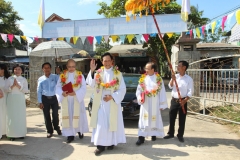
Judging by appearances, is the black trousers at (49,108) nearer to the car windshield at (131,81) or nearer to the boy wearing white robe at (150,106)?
the boy wearing white robe at (150,106)

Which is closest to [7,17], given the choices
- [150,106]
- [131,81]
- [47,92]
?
[131,81]

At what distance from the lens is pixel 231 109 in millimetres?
7621

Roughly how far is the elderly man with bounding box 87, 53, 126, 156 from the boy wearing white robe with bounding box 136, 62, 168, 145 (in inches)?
23.4

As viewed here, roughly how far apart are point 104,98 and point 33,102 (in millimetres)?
6284

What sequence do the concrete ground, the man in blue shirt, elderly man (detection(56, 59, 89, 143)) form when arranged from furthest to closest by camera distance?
the man in blue shirt, elderly man (detection(56, 59, 89, 143)), the concrete ground

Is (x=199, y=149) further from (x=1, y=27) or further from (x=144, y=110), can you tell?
(x=1, y=27)

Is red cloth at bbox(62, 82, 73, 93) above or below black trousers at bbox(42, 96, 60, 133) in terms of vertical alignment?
above

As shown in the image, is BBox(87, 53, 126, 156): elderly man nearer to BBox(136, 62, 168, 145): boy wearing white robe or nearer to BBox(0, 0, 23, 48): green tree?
BBox(136, 62, 168, 145): boy wearing white robe

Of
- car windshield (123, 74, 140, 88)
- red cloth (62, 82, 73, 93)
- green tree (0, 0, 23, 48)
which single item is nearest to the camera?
red cloth (62, 82, 73, 93)

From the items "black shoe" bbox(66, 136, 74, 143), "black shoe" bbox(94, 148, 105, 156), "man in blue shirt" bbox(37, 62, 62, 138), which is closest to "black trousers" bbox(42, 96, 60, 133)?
"man in blue shirt" bbox(37, 62, 62, 138)

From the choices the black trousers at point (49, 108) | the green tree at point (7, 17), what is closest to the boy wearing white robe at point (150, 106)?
the black trousers at point (49, 108)

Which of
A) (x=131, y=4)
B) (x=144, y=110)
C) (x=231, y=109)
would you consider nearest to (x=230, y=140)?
(x=144, y=110)

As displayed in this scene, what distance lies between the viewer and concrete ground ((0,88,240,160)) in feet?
14.0

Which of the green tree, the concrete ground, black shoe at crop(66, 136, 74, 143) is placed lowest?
the concrete ground
